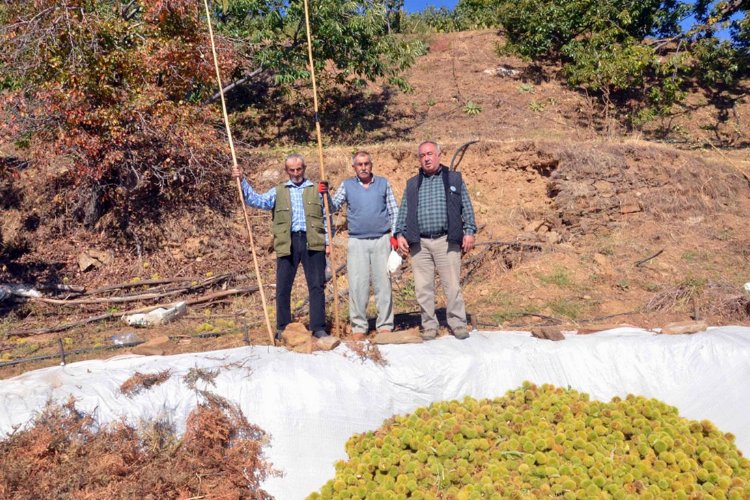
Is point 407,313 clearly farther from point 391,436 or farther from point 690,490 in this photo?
point 690,490

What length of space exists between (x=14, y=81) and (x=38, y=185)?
1.44 metres

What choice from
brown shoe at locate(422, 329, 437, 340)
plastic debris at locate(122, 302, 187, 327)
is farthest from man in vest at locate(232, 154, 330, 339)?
plastic debris at locate(122, 302, 187, 327)

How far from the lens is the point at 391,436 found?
320 centimetres

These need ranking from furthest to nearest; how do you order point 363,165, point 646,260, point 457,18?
point 457,18 → point 646,260 → point 363,165

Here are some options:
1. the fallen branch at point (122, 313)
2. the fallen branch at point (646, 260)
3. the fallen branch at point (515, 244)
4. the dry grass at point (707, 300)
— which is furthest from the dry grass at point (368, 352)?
the fallen branch at point (646, 260)

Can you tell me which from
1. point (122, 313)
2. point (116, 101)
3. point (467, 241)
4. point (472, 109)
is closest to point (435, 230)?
point (467, 241)

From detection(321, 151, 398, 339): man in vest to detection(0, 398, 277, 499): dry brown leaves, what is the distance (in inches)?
42.8

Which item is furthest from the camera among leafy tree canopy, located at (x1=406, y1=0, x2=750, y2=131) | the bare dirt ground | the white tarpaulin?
leafy tree canopy, located at (x1=406, y1=0, x2=750, y2=131)

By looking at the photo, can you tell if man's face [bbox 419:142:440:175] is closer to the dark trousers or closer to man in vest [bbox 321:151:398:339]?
man in vest [bbox 321:151:398:339]

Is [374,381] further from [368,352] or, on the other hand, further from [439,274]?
[439,274]

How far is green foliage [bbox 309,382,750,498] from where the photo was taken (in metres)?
2.74

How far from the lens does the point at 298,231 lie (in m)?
3.87

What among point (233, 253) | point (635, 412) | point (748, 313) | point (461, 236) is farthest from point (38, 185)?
point (748, 313)

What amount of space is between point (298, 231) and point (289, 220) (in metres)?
0.10
